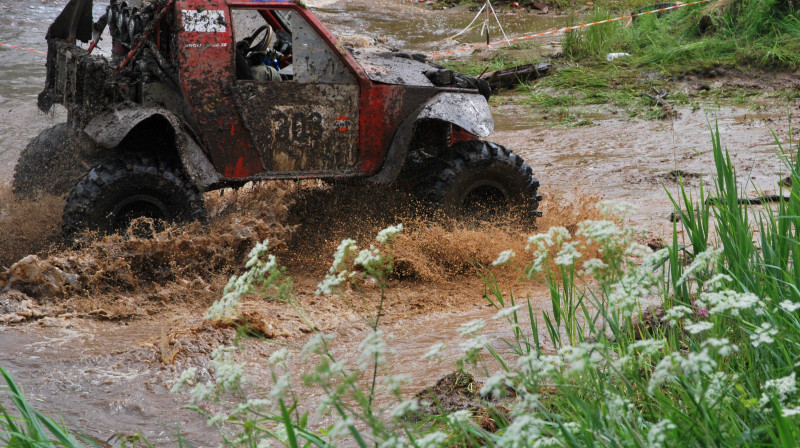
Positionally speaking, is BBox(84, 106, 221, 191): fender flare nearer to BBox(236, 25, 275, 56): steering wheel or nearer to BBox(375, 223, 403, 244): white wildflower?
BBox(236, 25, 275, 56): steering wheel

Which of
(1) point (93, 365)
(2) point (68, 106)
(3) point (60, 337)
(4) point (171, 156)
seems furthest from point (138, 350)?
(2) point (68, 106)

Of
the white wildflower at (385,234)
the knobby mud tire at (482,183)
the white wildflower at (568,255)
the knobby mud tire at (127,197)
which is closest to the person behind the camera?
the white wildflower at (568,255)

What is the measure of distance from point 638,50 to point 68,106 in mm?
8841

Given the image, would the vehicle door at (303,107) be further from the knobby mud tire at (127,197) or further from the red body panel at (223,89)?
the knobby mud tire at (127,197)

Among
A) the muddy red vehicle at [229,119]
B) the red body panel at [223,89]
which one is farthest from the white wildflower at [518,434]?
the red body panel at [223,89]

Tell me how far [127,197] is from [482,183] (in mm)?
2317

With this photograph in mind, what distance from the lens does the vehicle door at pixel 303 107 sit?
5121 millimetres

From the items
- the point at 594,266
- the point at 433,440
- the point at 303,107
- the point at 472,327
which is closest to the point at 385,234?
the point at 472,327

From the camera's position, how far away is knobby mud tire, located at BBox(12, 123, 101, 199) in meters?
5.19

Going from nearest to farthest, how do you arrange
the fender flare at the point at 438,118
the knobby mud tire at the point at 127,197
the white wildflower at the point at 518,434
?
the white wildflower at the point at 518,434, the knobby mud tire at the point at 127,197, the fender flare at the point at 438,118

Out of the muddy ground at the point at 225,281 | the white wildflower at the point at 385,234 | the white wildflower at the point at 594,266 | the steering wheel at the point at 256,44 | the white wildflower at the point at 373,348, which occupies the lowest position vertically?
the muddy ground at the point at 225,281

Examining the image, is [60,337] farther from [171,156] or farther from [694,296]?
[694,296]

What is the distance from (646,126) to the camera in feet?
30.5

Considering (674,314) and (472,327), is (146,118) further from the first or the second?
(674,314)
